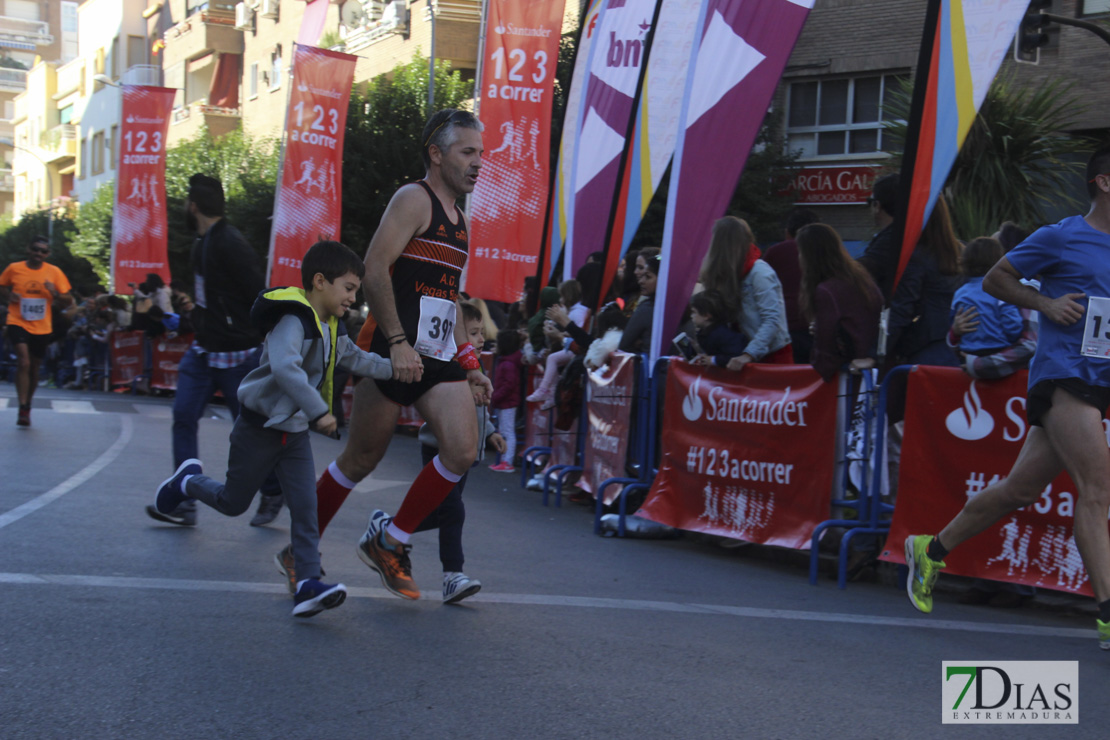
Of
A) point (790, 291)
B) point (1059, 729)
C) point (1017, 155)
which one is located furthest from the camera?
point (1017, 155)

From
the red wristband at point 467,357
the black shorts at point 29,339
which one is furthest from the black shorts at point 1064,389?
the black shorts at point 29,339

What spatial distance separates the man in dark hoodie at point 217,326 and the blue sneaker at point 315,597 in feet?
8.39

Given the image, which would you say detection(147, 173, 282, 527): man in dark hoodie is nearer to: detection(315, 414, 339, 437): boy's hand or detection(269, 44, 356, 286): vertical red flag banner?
detection(315, 414, 339, 437): boy's hand

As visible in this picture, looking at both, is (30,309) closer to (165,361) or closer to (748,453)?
(165,361)

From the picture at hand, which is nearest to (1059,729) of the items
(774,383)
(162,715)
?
(162,715)

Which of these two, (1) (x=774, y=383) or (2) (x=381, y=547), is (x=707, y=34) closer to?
(1) (x=774, y=383)

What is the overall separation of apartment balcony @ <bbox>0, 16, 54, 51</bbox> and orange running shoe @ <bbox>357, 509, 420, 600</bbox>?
110m

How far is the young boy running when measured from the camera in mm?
4828

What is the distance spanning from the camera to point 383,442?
5.21 meters

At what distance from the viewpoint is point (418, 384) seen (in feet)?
16.8

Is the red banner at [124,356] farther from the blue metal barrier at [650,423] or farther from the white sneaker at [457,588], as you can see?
the white sneaker at [457,588]

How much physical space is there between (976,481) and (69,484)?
579 cm

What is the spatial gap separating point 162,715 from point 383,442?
1.89 m

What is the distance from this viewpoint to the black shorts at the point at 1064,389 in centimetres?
473
